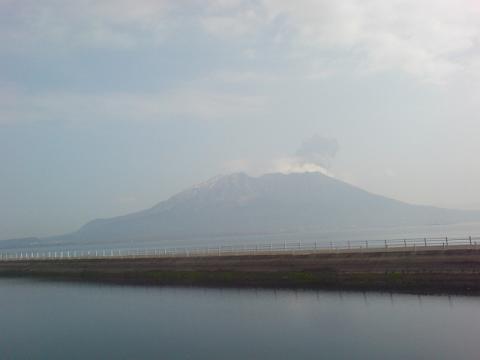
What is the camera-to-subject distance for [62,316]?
124ft

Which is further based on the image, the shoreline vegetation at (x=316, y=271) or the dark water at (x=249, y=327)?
the shoreline vegetation at (x=316, y=271)

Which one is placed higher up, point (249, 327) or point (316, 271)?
point (316, 271)

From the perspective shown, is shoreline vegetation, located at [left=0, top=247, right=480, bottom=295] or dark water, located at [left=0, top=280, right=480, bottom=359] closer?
dark water, located at [left=0, top=280, right=480, bottom=359]

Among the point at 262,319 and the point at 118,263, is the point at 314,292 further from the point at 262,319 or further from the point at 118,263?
the point at 118,263

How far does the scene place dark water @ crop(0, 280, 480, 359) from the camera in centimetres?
2452

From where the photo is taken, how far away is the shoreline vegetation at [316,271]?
3634 cm

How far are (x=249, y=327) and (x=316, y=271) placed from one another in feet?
48.8

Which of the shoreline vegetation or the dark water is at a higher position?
the shoreline vegetation

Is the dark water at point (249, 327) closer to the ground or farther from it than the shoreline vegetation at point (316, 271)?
closer to the ground

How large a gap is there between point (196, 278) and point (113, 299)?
9140 mm

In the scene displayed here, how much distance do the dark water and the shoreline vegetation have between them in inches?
122

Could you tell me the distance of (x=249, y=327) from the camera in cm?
2958

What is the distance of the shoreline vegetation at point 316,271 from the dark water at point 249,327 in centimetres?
310

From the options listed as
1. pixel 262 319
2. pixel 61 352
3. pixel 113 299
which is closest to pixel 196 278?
pixel 113 299
